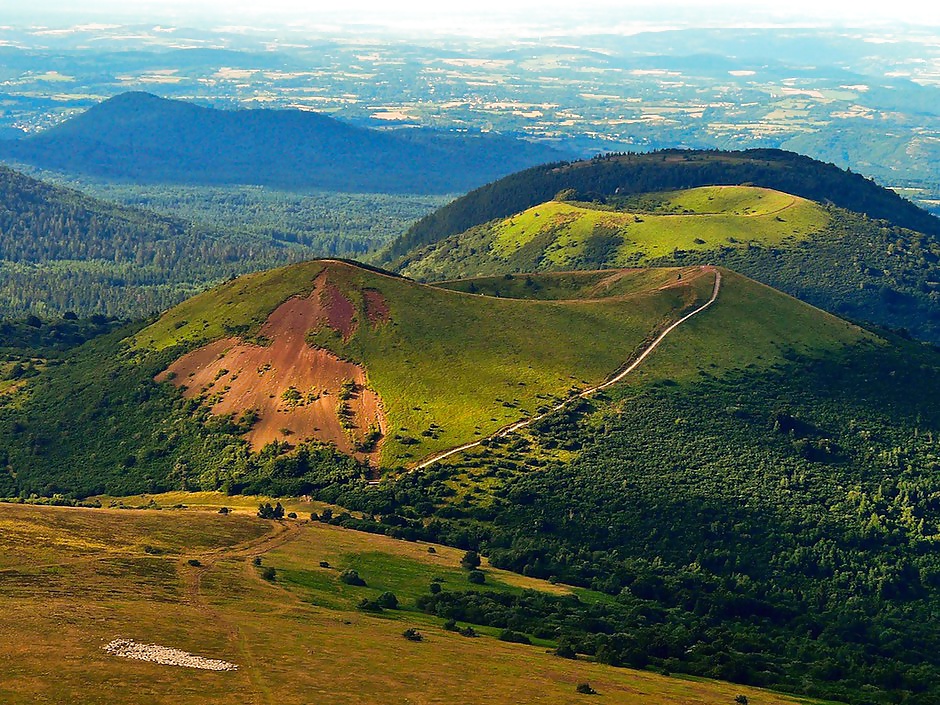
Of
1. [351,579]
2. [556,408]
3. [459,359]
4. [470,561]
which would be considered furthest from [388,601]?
[459,359]

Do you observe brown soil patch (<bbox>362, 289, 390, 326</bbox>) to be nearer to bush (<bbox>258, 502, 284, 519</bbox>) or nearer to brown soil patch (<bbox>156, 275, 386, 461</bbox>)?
brown soil patch (<bbox>156, 275, 386, 461</bbox>)

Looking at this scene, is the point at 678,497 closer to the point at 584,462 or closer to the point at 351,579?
the point at 584,462

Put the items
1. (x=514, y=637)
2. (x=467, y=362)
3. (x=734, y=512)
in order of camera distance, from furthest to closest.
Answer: (x=467, y=362)
(x=734, y=512)
(x=514, y=637)

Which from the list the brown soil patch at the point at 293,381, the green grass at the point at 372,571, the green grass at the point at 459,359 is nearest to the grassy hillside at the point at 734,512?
the green grass at the point at 372,571

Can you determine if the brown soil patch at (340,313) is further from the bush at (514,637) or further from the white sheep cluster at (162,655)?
the white sheep cluster at (162,655)

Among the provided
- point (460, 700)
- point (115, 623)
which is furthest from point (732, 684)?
point (115, 623)

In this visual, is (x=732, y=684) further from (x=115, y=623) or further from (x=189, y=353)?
(x=189, y=353)
